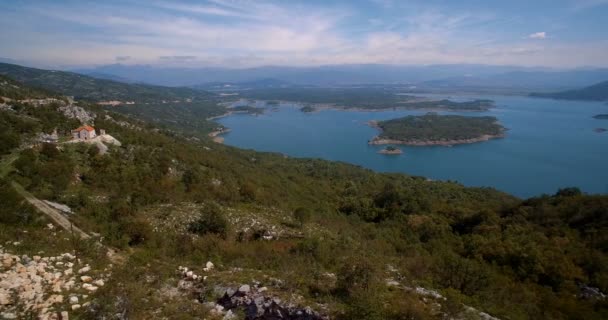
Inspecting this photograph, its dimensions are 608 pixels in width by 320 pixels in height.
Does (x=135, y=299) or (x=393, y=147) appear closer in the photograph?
(x=135, y=299)

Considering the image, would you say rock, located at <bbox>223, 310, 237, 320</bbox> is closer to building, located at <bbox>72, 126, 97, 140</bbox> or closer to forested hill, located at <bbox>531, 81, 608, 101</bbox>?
building, located at <bbox>72, 126, 97, 140</bbox>

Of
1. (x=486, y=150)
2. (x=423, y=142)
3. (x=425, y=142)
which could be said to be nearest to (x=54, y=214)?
(x=486, y=150)

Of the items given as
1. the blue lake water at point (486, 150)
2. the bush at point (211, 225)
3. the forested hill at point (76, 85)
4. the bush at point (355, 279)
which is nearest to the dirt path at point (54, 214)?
the bush at point (211, 225)

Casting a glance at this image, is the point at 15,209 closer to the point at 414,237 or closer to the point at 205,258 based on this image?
the point at 205,258

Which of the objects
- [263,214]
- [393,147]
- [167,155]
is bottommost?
[393,147]

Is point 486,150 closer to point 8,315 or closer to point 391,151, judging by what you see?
point 391,151

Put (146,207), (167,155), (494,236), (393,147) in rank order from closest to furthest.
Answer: (146,207) → (494,236) → (167,155) → (393,147)

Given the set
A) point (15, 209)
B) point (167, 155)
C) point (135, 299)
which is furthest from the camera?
point (167, 155)

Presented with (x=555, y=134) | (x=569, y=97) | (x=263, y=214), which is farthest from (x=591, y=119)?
(x=263, y=214)
